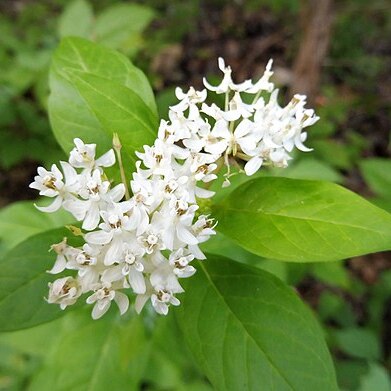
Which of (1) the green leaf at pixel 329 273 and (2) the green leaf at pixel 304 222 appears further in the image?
(1) the green leaf at pixel 329 273

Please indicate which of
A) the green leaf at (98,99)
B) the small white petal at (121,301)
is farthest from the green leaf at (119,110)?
the small white petal at (121,301)

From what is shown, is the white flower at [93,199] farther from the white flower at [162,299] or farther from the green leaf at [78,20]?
the green leaf at [78,20]

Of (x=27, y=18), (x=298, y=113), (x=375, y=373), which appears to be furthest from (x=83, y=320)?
(x=27, y=18)

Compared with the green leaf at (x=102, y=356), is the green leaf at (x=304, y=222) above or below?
above

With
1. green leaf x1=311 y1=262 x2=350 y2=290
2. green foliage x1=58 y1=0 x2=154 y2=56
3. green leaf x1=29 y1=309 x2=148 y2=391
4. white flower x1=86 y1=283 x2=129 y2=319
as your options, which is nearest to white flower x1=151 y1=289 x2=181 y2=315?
white flower x1=86 y1=283 x2=129 y2=319

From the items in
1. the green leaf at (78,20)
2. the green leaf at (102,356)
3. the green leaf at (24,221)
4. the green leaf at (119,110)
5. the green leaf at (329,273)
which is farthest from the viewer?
the green leaf at (78,20)

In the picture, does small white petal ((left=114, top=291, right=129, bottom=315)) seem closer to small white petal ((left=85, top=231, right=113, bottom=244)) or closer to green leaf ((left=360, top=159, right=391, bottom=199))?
small white petal ((left=85, top=231, right=113, bottom=244))

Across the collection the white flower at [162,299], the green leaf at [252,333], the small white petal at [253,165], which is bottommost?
the green leaf at [252,333]
